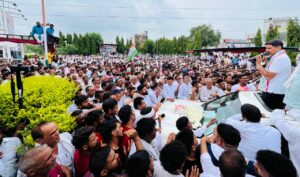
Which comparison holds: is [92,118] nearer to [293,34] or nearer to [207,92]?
[207,92]

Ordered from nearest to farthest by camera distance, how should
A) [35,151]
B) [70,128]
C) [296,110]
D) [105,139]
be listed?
[35,151]
[105,139]
[296,110]
[70,128]

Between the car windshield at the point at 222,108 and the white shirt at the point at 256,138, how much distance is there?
2.24ft

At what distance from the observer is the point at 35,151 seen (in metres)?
2.15

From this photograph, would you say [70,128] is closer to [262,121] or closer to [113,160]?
[113,160]

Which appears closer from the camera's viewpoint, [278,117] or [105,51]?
[278,117]

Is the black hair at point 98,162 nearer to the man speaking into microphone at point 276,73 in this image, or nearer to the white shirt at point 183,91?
the man speaking into microphone at point 276,73

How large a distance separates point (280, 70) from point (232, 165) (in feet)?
9.12

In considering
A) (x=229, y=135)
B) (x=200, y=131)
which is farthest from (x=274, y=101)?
(x=229, y=135)

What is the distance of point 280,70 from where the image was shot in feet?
13.8

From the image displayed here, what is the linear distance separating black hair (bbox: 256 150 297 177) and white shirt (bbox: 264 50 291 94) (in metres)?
2.34

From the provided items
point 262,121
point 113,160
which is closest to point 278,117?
point 262,121

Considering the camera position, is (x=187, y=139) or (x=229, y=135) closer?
(x=229, y=135)

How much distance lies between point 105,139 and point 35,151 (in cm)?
108

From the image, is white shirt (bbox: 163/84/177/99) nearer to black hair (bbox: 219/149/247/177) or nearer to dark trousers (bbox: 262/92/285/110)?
dark trousers (bbox: 262/92/285/110)
